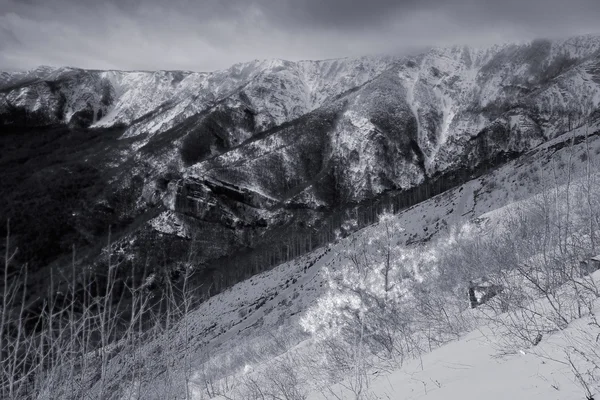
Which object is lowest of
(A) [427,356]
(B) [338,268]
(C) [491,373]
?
(B) [338,268]

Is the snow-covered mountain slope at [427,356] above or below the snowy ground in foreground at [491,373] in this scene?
below

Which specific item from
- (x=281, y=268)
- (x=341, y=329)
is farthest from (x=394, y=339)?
(x=281, y=268)

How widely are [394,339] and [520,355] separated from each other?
3.45 m

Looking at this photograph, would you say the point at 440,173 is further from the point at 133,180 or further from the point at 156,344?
the point at 156,344

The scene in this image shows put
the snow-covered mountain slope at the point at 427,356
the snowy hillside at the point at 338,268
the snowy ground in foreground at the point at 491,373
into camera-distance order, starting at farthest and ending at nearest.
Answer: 1. the snowy hillside at the point at 338,268
2. the snow-covered mountain slope at the point at 427,356
3. the snowy ground in foreground at the point at 491,373

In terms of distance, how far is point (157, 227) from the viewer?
15588 centimetres

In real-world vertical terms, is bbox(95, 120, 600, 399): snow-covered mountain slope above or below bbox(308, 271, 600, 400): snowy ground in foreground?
below

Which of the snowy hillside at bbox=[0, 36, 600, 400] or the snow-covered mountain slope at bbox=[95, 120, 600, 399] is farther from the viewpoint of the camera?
the snowy hillside at bbox=[0, 36, 600, 400]

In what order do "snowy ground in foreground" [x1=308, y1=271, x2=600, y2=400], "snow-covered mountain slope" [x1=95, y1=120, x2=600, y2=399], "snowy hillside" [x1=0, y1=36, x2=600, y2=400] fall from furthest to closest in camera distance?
"snowy hillside" [x1=0, y1=36, x2=600, y2=400] < "snow-covered mountain slope" [x1=95, y1=120, x2=600, y2=399] < "snowy ground in foreground" [x1=308, y1=271, x2=600, y2=400]

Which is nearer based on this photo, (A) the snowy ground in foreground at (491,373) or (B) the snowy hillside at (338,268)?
(A) the snowy ground in foreground at (491,373)


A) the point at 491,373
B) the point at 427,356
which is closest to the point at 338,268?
the point at 427,356

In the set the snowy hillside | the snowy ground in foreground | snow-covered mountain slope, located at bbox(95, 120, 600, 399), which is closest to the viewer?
the snowy ground in foreground

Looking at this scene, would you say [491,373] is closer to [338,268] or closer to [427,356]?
[427,356]

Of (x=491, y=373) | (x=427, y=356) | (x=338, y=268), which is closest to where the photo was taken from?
(x=491, y=373)
